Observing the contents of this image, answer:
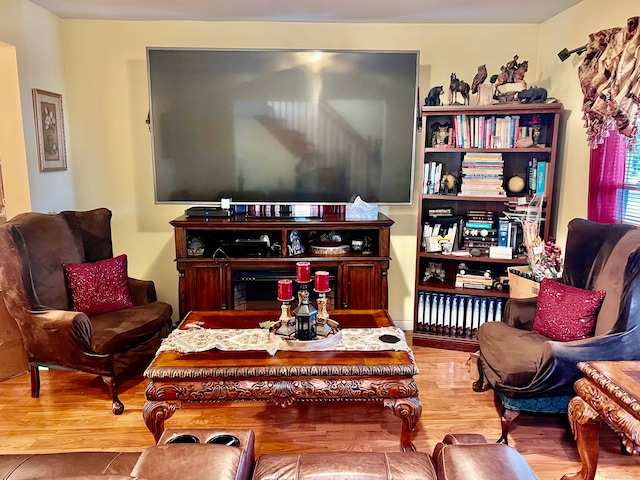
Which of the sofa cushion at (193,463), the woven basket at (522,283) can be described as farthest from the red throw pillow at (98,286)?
the woven basket at (522,283)

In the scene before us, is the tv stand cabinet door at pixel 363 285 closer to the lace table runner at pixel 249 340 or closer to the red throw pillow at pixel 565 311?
the lace table runner at pixel 249 340

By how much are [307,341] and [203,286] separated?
4.60 feet

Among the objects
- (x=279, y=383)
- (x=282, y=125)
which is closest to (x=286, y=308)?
(x=279, y=383)

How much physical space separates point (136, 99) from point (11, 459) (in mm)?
2892

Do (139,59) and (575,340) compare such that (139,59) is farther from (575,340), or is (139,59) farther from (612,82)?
(575,340)

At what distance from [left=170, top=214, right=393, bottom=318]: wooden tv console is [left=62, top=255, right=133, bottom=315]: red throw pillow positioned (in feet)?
1.33

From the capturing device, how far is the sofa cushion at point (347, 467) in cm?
121

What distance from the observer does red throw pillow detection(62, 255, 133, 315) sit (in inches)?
119

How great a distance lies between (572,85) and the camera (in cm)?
328

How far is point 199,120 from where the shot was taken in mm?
3484

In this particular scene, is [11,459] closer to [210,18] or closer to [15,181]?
[15,181]

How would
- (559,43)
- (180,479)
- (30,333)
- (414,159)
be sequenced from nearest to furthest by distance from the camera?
(180,479) < (30,333) < (559,43) < (414,159)

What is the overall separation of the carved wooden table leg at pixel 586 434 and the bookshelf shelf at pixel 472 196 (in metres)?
1.57

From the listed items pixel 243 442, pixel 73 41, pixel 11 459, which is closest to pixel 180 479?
pixel 243 442
